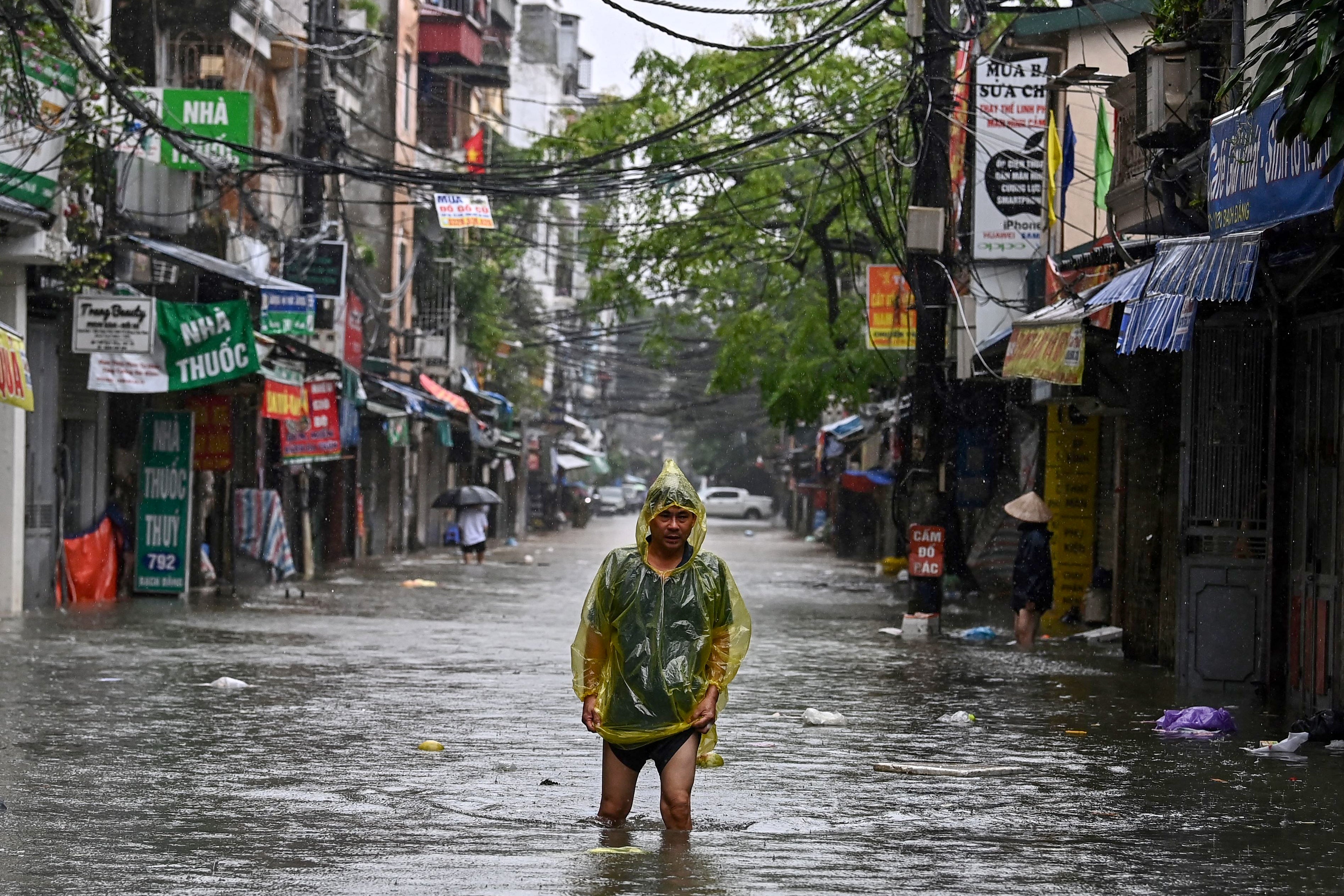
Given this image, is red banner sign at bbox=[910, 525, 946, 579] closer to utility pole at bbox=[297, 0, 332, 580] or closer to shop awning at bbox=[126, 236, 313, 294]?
shop awning at bbox=[126, 236, 313, 294]

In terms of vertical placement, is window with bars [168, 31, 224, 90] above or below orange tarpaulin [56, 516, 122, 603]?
above

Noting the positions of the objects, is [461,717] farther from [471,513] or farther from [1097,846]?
[471,513]

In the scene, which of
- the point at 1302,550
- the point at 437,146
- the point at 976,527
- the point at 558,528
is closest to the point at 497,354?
the point at 437,146

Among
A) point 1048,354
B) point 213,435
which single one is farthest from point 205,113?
point 1048,354

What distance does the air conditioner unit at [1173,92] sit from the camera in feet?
45.4

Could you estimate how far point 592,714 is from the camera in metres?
7.93

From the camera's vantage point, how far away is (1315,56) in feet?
25.5

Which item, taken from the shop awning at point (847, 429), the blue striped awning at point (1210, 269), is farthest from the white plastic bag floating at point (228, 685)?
the shop awning at point (847, 429)

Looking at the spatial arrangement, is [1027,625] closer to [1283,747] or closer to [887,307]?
[1283,747]

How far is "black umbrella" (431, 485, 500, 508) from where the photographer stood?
36.2m

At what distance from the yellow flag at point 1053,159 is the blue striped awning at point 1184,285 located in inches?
285

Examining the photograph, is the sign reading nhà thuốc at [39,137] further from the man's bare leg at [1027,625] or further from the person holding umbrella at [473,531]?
the person holding umbrella at [473,531]

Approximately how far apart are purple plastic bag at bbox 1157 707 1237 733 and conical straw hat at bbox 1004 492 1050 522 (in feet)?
22.7

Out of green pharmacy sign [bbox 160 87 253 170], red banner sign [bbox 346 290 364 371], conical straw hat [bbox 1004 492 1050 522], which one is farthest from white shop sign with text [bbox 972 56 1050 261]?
red banner sign [bbox 346 290 364 371]
